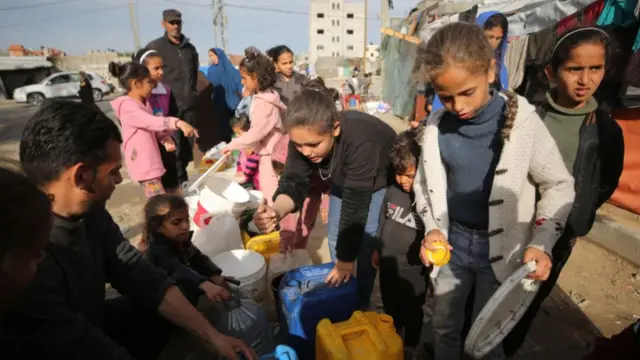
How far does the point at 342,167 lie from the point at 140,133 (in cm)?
213

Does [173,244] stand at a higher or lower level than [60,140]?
lower

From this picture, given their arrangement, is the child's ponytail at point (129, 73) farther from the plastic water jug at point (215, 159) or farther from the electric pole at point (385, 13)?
the electric pole at point (385, 13)

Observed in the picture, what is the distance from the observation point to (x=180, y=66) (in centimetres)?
473

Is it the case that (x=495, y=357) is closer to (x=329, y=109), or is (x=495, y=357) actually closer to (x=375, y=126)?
(x=375, y=126)

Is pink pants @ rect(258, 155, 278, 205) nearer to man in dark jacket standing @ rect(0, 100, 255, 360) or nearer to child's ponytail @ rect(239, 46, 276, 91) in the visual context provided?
child's ponytail @ rect(239, 46, 276, 91)

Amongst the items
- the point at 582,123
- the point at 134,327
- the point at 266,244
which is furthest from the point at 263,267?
the point at 582,123

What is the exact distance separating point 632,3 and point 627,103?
3.40ft

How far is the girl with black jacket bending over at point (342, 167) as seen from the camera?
72.9 inches

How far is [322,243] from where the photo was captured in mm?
3898

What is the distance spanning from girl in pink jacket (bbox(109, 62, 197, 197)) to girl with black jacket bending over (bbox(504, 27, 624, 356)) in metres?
2.93

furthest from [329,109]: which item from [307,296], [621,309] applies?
[621,309]

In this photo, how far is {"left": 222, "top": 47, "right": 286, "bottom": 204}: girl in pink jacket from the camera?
3.44 meters

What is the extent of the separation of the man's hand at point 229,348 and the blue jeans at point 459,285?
98 cm

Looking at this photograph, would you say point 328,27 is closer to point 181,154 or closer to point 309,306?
point 181,154
